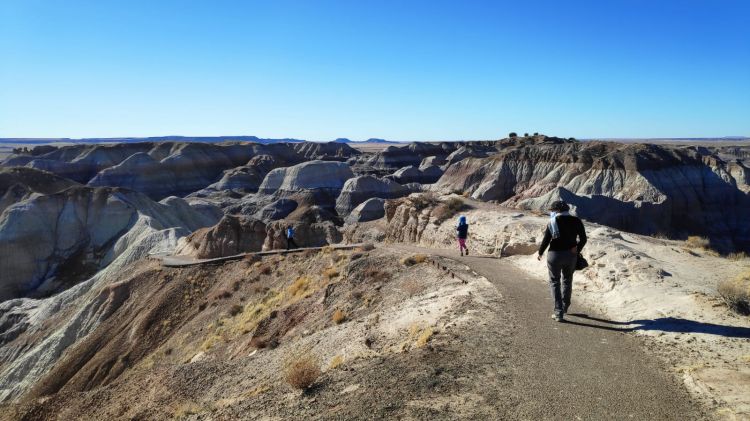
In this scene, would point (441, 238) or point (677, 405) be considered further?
point (441, 238)

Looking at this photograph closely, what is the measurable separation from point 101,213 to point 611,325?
49871 mm

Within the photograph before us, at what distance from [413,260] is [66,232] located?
4358cm

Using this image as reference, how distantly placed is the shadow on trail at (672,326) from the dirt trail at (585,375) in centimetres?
10

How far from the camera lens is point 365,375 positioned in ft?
23.6

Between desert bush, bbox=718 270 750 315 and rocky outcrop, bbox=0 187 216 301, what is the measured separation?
127 ft

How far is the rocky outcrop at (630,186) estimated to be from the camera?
4759cm

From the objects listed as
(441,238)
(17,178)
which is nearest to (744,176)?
(441,238)

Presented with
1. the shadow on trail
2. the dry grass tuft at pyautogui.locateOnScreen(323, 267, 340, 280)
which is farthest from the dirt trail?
the dry grass tuft at pyautogui.locateOnScreen(323, 267, 340, 280)

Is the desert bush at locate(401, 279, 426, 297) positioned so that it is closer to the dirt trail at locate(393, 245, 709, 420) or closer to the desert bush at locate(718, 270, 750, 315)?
the dirt trail at locate(393, 245, 709, 420)

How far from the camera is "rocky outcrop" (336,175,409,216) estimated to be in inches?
2464

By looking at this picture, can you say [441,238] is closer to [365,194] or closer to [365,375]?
[365,375]

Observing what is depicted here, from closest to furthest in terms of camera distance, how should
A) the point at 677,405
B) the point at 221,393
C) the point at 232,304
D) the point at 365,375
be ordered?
the point at 677,405 < the point at 365,375 < the point at 221,393 < the point at 232,304

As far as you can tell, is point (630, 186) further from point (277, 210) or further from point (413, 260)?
point (413, 260)

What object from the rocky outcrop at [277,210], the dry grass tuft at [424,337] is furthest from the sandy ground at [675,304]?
the rocky outcrop at [277,210]
